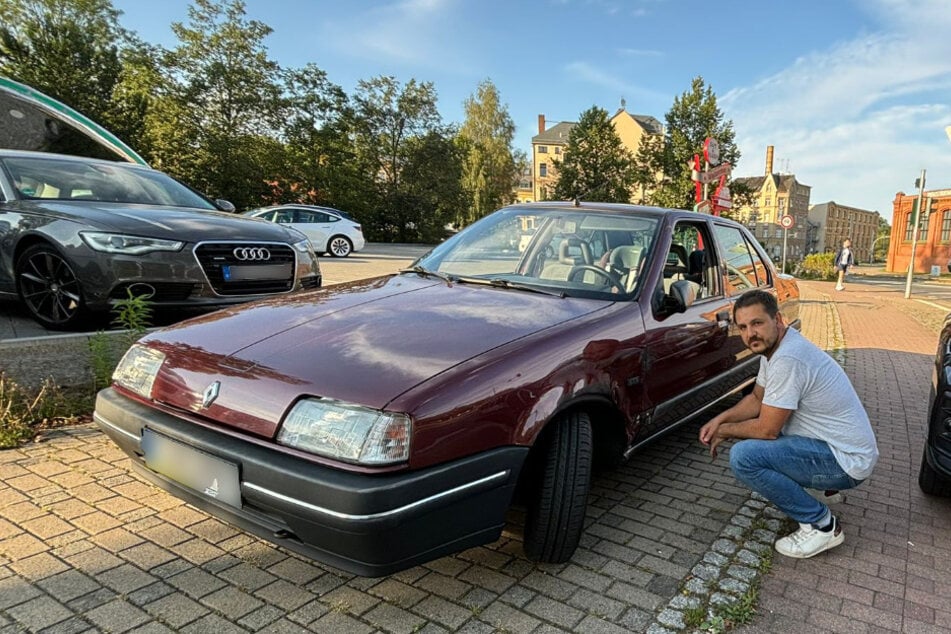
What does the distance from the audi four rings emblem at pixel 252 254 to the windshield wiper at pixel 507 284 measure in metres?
2.19

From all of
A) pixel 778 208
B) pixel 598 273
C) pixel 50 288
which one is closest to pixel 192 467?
pixel 598 273

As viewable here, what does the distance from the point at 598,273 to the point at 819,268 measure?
28380mm

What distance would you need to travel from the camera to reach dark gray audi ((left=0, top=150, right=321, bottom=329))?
3.89 m

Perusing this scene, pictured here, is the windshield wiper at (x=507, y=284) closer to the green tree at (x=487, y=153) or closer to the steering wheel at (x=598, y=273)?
the steering wheel at (x=598, y=273)

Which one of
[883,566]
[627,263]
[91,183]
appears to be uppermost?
[91,183]

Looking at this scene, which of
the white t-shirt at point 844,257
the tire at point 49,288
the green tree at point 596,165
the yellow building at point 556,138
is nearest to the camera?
the tire at point 49,288

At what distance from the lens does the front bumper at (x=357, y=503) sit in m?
1.67

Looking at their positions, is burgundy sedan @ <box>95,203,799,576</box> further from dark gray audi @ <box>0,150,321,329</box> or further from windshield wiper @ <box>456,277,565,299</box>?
dark gray audi @ <box>0,150,321,329</box>

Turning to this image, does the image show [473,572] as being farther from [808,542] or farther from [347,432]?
[808,542]

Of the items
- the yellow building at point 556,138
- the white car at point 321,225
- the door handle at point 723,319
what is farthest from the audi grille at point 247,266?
the yellow building at point 556,138

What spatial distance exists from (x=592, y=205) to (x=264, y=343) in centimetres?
239

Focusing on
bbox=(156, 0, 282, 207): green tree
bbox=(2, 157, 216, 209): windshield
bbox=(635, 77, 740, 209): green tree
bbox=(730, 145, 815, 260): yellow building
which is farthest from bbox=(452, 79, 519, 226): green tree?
bbox=(730, 145, 815, 260): yellow building

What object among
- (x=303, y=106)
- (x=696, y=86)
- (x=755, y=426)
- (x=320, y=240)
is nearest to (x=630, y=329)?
(x=755, y=426)

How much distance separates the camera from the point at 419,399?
1760 millimetres
